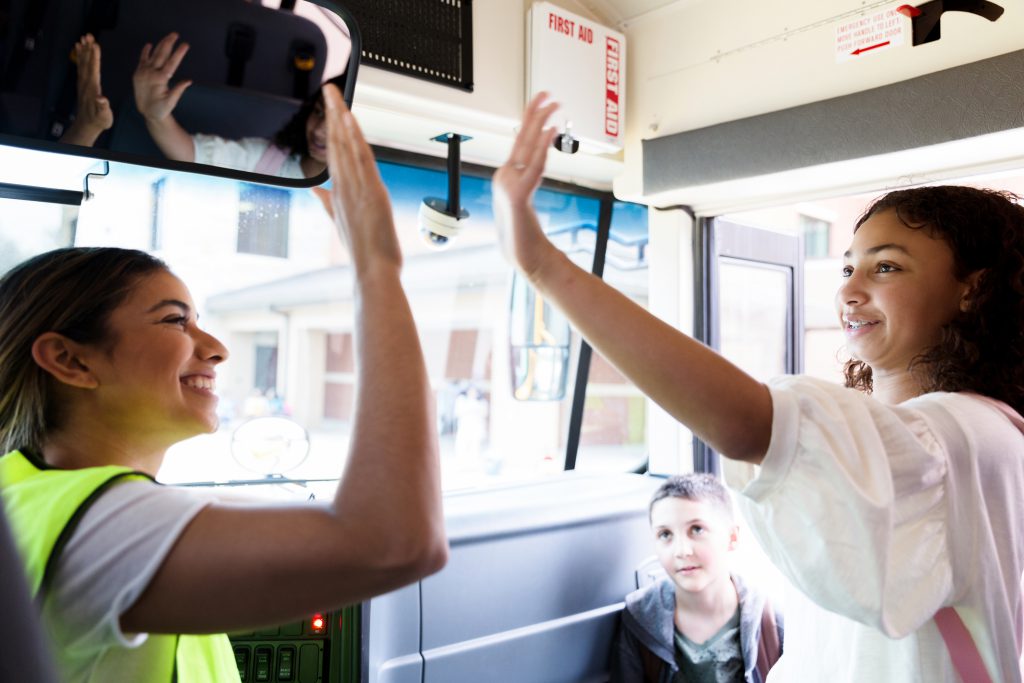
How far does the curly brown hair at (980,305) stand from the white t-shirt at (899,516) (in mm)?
87

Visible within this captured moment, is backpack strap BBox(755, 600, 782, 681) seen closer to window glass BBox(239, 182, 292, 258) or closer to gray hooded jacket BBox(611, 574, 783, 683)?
gray hooded jacket BBox(611, 574, 783, 683)

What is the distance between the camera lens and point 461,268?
119 inches

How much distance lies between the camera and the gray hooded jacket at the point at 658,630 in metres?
2.44

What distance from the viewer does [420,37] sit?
2.24m

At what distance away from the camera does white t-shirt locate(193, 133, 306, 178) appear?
3.80 feet

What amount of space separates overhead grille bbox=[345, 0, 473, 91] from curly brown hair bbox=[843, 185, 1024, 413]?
55.1 inches

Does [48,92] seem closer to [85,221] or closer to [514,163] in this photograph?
[514,163]

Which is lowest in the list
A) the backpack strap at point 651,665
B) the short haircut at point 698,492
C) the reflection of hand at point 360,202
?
the backpack strap at point 651,665

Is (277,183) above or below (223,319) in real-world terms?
above

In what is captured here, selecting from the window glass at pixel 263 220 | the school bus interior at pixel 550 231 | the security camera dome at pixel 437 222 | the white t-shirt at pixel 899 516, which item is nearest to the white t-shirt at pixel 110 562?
the white t-shirt at pixel 899 516

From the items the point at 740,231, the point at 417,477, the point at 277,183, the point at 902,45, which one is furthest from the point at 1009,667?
the point at 740,231

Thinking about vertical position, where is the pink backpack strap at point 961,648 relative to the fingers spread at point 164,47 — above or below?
below

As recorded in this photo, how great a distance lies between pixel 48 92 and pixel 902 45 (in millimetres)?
2004

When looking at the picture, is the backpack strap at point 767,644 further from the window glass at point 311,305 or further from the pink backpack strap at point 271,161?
the pink backpack strap at point 271,161
